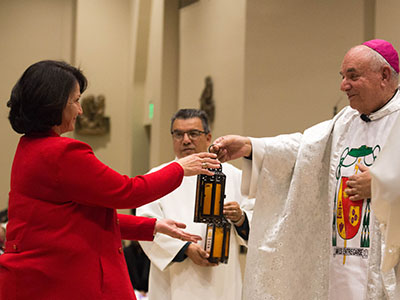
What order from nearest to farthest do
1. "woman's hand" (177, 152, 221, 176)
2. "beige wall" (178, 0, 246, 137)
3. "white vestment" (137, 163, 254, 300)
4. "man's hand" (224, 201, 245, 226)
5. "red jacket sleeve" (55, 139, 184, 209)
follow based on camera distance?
"red jacket sleeve" (55, 139, 184, 209) → "woman's hand" (177, 152, 221, 176) → "man's hand" (224, 201, 245, 226) → "white vestment" (137, 163, 254, 300) → "beige wall" (178, 0, 246, 137)

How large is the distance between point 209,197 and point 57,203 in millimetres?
821

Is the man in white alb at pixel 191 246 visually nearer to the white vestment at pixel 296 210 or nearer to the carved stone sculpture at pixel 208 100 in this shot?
the white vestment at pixel 296 210

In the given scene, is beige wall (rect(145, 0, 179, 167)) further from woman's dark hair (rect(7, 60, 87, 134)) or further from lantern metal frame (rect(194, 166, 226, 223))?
woman's dark hair (rect(7, 60, 87, 134))

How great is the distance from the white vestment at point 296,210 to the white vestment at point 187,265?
1.84 ft

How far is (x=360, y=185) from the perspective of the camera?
112 inches

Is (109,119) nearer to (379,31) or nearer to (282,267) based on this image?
(379,31)

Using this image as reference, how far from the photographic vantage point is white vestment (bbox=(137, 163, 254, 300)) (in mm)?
3793

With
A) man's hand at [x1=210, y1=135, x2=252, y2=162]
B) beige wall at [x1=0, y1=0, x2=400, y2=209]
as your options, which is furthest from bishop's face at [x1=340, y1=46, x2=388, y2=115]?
beige wall at [x1=0, y1=0, x2=400, y2=209]

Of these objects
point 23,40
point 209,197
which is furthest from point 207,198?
point 23,40

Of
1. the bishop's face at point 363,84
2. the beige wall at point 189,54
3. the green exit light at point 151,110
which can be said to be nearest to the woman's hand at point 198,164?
the bishop's face at point 363,84

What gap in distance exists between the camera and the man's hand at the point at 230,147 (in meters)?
3.13

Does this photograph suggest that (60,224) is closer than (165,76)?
Yes

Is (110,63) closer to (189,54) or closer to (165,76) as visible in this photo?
(165,76)

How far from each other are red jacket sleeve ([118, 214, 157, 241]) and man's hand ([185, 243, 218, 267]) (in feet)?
2.59
